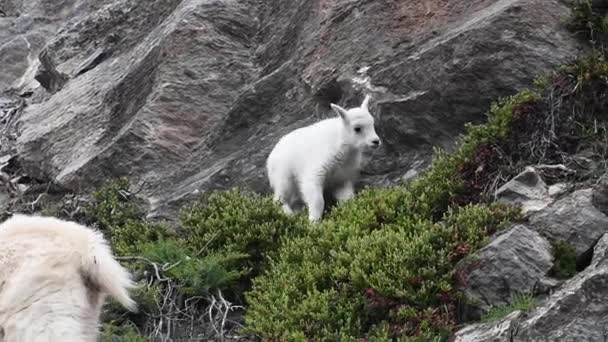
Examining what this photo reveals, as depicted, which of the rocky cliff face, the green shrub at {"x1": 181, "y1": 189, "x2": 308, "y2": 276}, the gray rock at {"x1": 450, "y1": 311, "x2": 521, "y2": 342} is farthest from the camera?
the rocky cliff face

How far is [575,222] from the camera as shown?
8.98 metres

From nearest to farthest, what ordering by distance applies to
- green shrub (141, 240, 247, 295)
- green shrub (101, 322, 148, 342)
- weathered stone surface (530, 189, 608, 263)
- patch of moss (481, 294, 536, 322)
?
patch of moss (481, 294, 536, 322) < weathered stone surface (530, 189, 608, 263) < green shrub (101, 322, 148, 342) < green shrub (141, 240, 247, 295)

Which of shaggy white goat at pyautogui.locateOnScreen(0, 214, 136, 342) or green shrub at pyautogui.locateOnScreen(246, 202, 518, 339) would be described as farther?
green shrub at pyautogui.locateOnScreen(246, 202, 518, 339)

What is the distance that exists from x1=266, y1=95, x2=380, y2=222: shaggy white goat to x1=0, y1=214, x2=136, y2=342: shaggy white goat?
4261 mm

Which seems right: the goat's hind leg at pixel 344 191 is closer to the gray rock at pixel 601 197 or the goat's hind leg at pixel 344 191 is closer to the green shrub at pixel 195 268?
the green shrub at pixel 195 268

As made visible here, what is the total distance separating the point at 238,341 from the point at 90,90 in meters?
8.27

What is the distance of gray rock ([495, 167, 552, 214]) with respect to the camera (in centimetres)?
954

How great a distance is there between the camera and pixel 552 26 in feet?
40.1

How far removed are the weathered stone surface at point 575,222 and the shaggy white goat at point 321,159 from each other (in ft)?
9.67

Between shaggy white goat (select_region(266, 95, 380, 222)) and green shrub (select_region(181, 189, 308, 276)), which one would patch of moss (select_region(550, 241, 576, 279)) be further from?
shaggy white goat (select_region(266, 95, 380, 222))

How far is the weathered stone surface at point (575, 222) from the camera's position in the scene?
29.1 feet

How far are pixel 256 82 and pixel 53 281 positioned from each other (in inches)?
309

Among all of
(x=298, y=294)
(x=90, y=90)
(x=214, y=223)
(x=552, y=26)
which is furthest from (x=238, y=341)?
(x=90, y=90)

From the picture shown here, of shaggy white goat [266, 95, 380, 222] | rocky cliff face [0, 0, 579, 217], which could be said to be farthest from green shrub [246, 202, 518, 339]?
rocky cliff face [0, 0, 579, 217]
